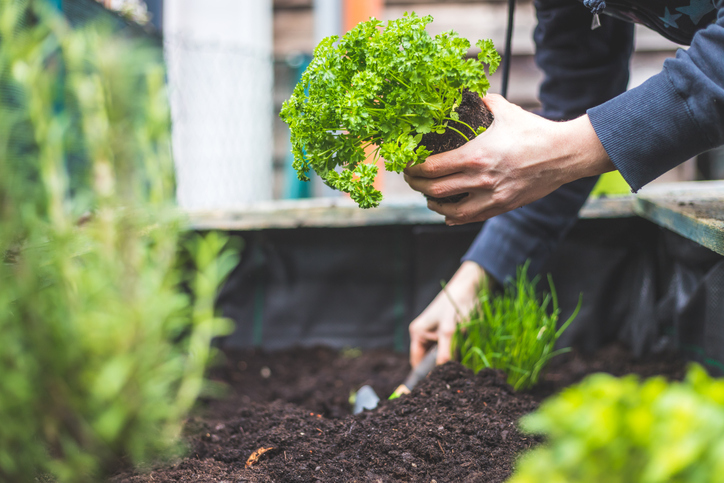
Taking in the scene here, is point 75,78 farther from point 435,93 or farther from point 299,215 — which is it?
point 299,215

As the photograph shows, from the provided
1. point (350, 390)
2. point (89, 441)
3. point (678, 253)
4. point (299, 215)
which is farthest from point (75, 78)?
point (678, 253)

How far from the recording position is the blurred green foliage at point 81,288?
82cm

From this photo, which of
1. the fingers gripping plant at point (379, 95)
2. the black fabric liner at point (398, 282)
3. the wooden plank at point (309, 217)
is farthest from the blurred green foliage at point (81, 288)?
the black fabric liner at point (398, 282)

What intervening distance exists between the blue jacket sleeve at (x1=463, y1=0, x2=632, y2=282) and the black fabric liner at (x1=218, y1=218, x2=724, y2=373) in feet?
1.70

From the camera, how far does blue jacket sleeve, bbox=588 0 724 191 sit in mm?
838

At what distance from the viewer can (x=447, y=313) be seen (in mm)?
1526

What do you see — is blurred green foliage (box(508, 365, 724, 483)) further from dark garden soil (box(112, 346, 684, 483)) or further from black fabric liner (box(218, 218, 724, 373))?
black fabric liner (box(218, 218, 724, 373))

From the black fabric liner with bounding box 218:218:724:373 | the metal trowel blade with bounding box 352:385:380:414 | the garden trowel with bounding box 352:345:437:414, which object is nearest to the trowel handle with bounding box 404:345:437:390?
the garden trowel with bounding box 352:345:437:414

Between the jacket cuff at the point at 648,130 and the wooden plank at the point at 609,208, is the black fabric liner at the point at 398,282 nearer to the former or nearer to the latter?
the wooden plank at the point at 609,208

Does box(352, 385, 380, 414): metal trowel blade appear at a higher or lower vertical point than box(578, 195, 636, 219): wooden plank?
lower

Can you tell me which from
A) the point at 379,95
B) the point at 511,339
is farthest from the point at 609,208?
the point at 379,95

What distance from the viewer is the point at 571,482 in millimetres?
411

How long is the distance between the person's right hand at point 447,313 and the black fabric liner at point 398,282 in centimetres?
55

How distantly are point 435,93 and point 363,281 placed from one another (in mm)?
1398
